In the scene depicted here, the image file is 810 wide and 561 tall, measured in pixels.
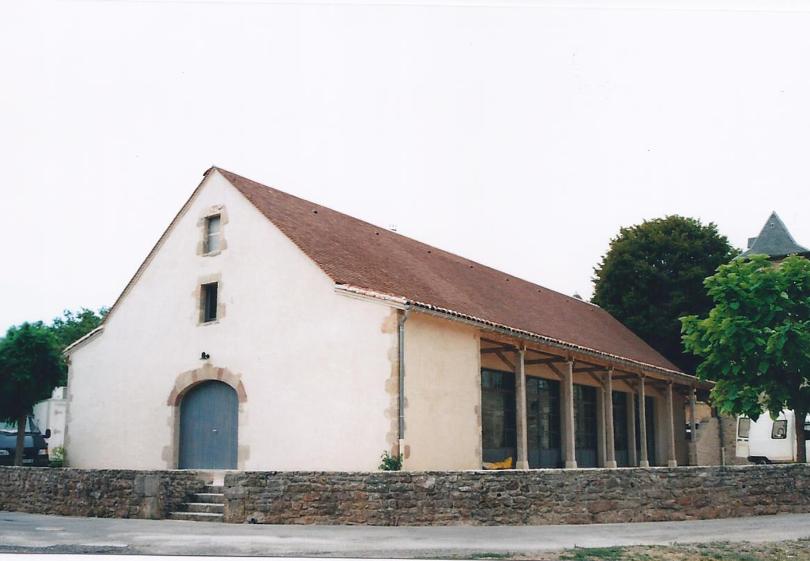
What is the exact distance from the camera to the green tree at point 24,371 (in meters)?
21.7


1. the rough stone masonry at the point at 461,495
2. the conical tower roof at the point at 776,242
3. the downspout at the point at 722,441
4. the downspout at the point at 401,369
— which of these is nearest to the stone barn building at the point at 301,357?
the downspout at the point at 401,369

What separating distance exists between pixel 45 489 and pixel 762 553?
510 inches

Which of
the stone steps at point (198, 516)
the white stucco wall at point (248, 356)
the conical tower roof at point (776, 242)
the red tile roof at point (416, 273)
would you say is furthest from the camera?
the conical tower roof at point (776, 242)

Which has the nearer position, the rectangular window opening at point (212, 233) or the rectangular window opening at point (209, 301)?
the rectangular window opening at point (209, 301)

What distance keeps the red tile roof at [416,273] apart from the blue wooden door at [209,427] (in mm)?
3823

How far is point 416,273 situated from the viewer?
68.9ft

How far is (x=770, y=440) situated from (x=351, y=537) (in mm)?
20383

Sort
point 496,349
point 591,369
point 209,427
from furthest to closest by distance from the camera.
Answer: point 591,369 < point 496,349 < point 209,427

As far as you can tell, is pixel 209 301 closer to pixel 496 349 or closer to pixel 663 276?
pixel 496 349

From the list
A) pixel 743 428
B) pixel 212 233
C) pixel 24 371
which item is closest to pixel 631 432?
pixel 743 428

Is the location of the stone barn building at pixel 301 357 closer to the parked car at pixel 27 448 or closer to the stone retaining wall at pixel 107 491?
the stone retaining wall at pixel 107 491

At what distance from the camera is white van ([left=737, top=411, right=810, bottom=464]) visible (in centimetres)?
2681

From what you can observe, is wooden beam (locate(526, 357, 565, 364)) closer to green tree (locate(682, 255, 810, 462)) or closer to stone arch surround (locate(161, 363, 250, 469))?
green tree (locate(682, 255, 810, 462))

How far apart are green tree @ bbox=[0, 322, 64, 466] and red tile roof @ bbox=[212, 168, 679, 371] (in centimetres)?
737
